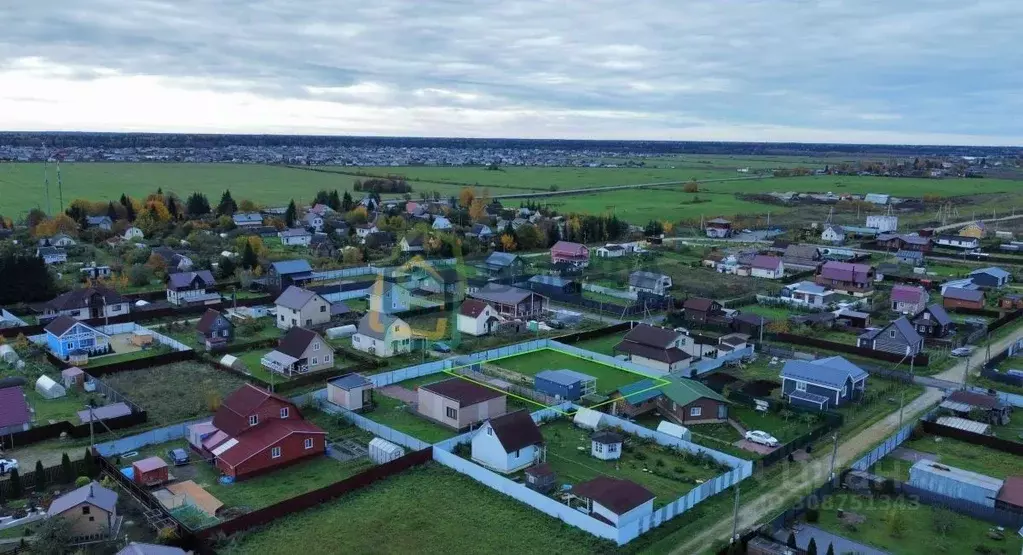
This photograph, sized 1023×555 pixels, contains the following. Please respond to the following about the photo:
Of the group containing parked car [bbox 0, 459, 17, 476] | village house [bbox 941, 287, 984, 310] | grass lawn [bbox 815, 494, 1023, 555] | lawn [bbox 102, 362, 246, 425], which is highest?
village house [bbox 941, 287, 984, 310]

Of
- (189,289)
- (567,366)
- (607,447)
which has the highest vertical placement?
(189,289)

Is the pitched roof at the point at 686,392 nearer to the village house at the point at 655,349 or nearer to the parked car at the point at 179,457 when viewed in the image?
the village house at the point at 655,349

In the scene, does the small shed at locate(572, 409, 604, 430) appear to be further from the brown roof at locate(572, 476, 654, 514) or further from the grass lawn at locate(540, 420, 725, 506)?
the brown roof at locate(572, 476, 654, 514)

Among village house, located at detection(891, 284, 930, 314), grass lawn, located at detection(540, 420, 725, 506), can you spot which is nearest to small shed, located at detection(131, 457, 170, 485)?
grass lawn, located at detection(540, 420, 725, 506)

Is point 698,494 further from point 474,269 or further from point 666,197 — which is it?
point 666,197

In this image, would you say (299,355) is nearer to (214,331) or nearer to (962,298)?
(214,331)

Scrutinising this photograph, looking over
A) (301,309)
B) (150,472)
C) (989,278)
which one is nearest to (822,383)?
(150,472)
